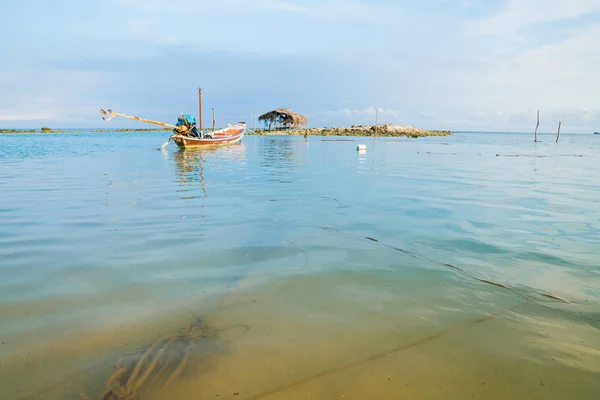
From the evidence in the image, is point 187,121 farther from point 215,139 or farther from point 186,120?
point 215,139

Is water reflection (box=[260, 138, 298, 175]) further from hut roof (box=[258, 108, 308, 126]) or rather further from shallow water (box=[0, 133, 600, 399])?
hut roof (box=[258, 108, 308, 126])

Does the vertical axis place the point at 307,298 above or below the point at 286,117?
below

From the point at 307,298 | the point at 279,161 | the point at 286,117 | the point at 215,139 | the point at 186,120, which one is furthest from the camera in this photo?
the point at 286,117

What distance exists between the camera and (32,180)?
44.7 ft

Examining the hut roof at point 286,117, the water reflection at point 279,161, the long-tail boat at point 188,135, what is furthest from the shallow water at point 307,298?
the hut roof at point 286,117

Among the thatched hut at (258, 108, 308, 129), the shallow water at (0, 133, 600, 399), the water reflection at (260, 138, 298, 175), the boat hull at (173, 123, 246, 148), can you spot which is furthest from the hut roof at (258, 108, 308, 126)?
the shallow water at (0, 133, 600, 399)

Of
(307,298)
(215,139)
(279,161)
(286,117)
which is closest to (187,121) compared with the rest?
(215,139)

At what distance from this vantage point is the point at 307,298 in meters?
4.20

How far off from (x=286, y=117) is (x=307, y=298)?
68984mm

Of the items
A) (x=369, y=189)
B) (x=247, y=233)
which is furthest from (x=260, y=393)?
(x=369, y=189)

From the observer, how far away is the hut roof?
2726 inches

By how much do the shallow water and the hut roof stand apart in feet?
204

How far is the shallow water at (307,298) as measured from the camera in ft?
9.25

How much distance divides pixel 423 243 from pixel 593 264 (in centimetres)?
238
